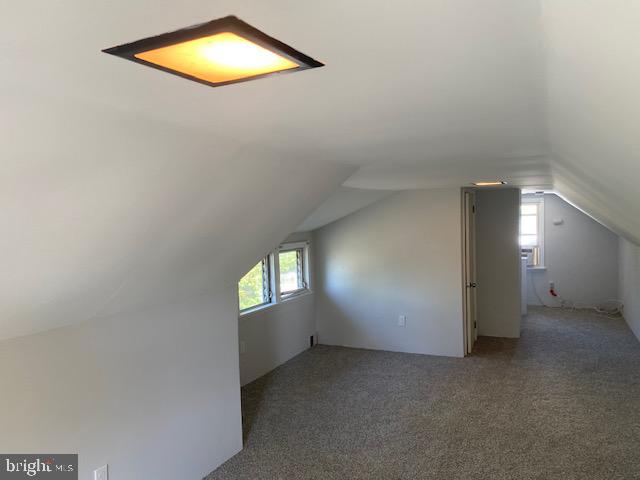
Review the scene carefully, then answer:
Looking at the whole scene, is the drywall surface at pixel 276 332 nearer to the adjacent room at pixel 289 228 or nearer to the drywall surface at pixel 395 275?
the adjacent room at pixel 289 228

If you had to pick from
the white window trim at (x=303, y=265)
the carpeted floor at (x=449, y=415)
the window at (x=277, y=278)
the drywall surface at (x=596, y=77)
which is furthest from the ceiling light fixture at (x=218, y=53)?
the white window trim at (x=303, y=265)

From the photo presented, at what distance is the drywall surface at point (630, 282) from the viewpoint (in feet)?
20.3

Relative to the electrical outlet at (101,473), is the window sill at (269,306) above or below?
above

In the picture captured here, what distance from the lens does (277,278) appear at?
5.37 meters

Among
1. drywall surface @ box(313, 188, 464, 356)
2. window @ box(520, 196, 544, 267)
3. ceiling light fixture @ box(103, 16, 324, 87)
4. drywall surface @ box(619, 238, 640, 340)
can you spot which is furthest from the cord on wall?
ceiling light fixture @ box(103, 16, 324, 87)

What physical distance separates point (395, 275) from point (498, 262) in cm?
154

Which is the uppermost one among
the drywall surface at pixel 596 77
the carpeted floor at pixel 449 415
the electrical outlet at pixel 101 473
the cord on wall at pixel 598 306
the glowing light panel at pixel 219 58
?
the glowing light panel at pixel 219 58

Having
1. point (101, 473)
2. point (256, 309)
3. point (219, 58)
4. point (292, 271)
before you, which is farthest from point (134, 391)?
point (292, 271)

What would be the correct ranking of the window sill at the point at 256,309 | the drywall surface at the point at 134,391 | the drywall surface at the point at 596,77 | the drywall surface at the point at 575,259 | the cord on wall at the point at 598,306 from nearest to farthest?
1. the drywall surface at the point at 596,77
2. the drywall surface at the point at 134,391
3. the window sill at the point at 256,309
4. the cord on wall at the point at 598,306
5. the drywall surface at the point at 575,259

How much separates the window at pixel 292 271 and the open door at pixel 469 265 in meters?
1.86

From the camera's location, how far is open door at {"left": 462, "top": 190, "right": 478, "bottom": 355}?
552cm

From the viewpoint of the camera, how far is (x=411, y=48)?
3.36 feet

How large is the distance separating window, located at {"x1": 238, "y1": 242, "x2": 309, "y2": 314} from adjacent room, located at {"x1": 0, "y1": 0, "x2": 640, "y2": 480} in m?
0.03

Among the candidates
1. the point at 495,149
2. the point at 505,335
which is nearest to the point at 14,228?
the point at 495,149
